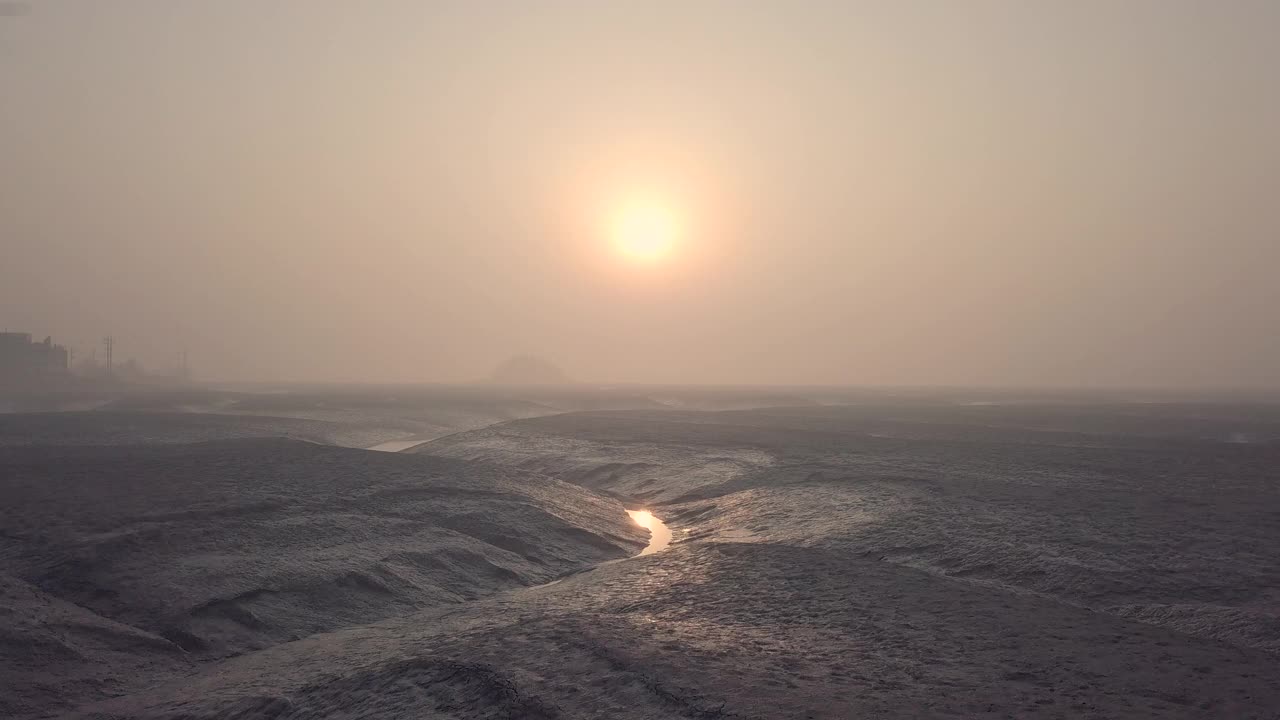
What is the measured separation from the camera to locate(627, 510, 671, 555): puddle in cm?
1839

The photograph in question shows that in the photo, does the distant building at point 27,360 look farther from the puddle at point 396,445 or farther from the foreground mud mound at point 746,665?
the foreground mud mound at point 746,665

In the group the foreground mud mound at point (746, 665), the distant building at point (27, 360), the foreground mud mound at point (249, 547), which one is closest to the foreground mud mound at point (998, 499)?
the foreground mud mound at point (746, 665)

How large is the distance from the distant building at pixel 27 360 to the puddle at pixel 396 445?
106474 mm

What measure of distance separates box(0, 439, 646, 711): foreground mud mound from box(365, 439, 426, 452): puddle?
17.4 m

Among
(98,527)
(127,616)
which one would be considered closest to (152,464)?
(98,527)

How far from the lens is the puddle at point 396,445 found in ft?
141

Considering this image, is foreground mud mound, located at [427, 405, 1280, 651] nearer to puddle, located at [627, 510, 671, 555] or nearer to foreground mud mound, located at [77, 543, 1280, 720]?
puddle, located at [627, 510, 671, 555]

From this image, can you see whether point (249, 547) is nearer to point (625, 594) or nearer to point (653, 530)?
point (625, 594)

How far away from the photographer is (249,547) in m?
14.8

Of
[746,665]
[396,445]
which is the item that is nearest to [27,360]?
[396,445]

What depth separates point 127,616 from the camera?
37.5ft

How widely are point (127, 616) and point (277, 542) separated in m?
3.88

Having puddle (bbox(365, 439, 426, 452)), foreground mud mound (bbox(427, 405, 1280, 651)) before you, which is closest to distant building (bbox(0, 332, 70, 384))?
puddle (bbox(365, 439, 426, 452))

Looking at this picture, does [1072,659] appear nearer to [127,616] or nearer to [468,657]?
[468,657]
